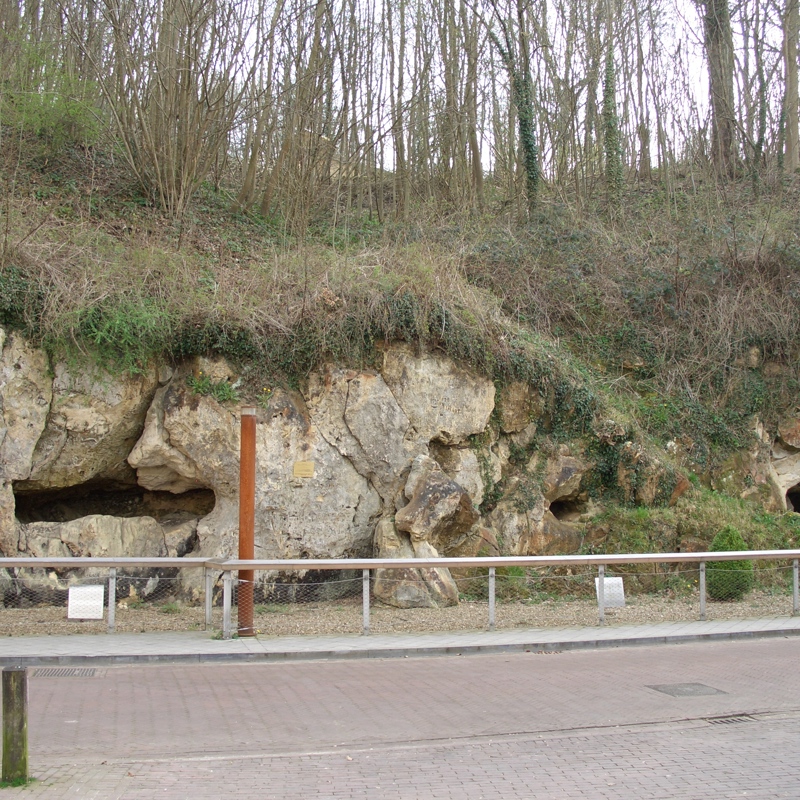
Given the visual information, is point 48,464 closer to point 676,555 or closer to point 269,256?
point 269,256

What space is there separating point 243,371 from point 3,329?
3.67 m

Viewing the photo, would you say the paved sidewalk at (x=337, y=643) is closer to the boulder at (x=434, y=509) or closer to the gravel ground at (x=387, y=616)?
the gravel ground at (x=387, y=616)

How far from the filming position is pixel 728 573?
1276cm

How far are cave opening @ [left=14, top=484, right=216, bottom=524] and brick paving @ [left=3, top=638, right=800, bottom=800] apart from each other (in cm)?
516

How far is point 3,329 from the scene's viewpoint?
1194 centimetres

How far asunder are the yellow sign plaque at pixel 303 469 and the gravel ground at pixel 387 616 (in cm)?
204

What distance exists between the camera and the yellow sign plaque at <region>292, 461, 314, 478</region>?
12.8m

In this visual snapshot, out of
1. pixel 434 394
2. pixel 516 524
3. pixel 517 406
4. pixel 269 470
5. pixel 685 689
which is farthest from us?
pixel 517 406

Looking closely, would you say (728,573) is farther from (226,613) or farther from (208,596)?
(208,596)

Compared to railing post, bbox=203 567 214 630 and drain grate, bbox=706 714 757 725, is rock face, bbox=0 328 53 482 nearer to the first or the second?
railing post, bbox=203 567 214 630

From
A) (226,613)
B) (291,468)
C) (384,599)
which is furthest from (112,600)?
(384,599)

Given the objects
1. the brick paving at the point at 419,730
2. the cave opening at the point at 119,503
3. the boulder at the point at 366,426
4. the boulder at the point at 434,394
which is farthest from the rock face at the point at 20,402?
the boulder at the point at 434,394

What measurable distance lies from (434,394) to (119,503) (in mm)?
5863

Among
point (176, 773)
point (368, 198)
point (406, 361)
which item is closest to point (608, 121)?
point (368, 198)
